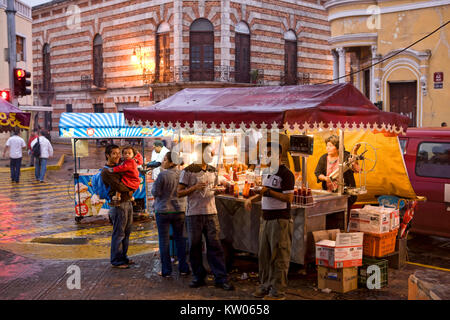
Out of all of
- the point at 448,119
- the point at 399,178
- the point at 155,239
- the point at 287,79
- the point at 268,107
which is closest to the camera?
the point at 268,107

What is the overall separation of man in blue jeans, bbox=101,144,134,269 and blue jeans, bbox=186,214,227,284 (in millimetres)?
1378

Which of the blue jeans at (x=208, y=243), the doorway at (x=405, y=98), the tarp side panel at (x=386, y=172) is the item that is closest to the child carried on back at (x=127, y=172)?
the blue jeans at (x=208, y=243)

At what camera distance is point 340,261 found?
23.9ft

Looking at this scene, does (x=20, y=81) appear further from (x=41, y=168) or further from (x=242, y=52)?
(x=242, y=52)

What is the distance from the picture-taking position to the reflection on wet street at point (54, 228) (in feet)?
33.2

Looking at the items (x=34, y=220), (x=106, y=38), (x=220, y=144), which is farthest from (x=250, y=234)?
(x=106, y=38)

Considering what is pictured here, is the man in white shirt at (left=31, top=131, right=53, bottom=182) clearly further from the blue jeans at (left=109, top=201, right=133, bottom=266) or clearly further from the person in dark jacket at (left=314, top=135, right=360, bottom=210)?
the person in dark jacket at (left=314, top=135, right=360, bottom=210)

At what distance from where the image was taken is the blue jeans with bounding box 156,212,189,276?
8.01 meters

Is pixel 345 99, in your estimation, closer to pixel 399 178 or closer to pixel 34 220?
pixel 399 178

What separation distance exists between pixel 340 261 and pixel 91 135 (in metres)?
6.67

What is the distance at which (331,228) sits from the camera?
337 inches

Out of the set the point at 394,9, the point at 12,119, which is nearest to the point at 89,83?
the point at 394,9

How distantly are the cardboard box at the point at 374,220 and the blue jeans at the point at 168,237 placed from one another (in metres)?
2.59

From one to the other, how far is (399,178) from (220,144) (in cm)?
362
